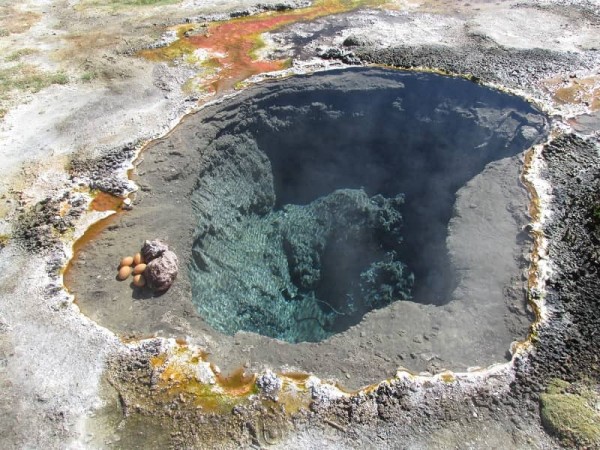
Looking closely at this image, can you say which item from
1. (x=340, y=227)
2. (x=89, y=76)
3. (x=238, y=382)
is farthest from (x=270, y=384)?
(x=89, y=76)

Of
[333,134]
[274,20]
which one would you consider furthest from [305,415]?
[274,20]

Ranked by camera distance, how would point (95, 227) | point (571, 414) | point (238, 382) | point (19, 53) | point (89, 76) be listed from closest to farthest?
point (571, 414)
point (238, 382)
point (95, 227)
point (89, 76)
point (19, 53)

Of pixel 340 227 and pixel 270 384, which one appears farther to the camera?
pixel 340 227

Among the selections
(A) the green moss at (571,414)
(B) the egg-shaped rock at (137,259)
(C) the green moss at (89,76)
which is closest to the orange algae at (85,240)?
(B) the egg-shaped rock at (137,259)

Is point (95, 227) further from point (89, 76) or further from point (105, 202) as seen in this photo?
point (89, 76)

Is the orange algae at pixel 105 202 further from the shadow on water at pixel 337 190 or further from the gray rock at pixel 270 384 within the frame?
the gray rock at pixel 270 384

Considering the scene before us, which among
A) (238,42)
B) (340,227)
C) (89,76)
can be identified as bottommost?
(340,227)
